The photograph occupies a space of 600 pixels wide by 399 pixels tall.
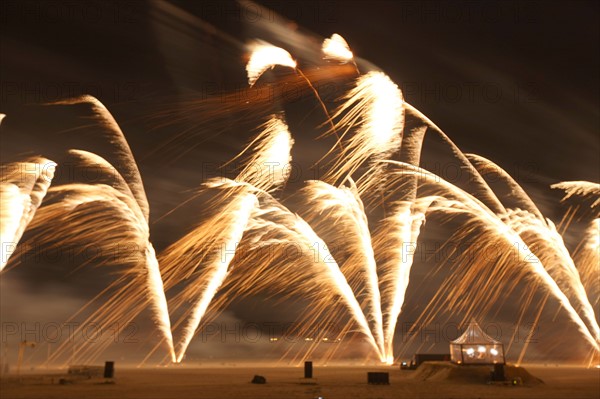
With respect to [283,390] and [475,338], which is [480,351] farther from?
[283,390]

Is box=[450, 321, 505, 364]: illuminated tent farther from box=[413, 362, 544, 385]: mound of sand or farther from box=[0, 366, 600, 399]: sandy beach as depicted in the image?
box=[0, 366, 600, 399]: sandy beach

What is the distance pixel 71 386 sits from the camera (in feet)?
72.9

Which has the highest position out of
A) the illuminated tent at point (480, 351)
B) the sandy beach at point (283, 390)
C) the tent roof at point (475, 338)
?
the tent roof at point (475, 338)

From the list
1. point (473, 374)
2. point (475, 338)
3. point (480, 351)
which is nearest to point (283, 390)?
point (473, 374)

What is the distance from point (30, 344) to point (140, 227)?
1060cm

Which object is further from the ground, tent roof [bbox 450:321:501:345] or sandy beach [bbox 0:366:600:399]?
tent roof [bbox 450:321:501:345]

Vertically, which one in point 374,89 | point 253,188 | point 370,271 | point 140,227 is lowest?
point 370,271

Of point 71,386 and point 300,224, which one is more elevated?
point 300,224

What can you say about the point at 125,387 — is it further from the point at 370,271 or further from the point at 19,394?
the point at 370,271

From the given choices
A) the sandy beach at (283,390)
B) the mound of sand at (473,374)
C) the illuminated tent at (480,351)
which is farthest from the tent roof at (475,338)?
the sandy beach at (283,390)

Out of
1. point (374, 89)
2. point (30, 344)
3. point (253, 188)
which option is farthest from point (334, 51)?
point (30, 344)

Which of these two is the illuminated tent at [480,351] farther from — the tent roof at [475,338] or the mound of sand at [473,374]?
the mound of sand at [473,374]

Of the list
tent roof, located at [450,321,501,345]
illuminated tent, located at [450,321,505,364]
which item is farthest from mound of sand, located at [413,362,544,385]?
A: tent roof, located at [450,321,501,345]

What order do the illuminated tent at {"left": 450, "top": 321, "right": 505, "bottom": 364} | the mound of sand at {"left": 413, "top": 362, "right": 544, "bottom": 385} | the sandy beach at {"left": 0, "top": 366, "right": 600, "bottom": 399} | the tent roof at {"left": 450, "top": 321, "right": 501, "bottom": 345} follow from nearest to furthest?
the sandy beach at {"left": 0, "top": 366, "right": 600, "bottom": 399}, the mound of sand at {"left": 413, "top": 362, "right": 544, "bottom": 385}, the illuminated tent at {"left": 450, "top": 321, "right": 505, "bottom": 364}, the tent roof at {"left": 450, "top": 321, "right": 501, "bottom": 345}
